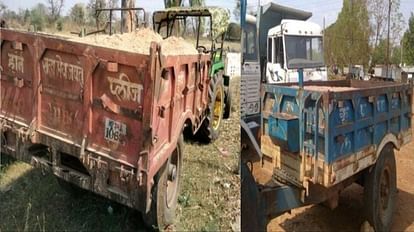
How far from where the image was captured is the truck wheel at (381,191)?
3.93ft

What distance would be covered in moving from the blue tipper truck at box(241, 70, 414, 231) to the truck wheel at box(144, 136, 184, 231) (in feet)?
1.48

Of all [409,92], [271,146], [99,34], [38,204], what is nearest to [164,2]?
[99,34]

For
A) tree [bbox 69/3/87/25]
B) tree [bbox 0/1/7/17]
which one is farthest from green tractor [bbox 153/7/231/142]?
tree [bbox 0/1/7/17]

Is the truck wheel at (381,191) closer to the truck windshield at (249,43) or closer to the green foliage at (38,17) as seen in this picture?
the truck windshield at (249,43)

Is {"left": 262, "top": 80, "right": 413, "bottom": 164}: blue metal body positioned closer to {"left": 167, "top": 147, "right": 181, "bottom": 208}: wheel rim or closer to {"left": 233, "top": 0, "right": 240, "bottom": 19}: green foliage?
{"left": 233, "top": 0, "right": 240, "bottom": 19}: green foliage

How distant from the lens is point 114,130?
4.45 feet

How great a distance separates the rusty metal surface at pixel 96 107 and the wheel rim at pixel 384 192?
0.74 metres

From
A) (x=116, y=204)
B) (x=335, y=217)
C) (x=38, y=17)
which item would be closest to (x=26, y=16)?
(x=38, y=17)

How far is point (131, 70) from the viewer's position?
1264 mm

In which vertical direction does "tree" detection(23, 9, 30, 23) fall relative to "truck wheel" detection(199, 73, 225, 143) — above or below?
above

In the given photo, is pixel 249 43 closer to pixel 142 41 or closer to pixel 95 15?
pixel 142 41

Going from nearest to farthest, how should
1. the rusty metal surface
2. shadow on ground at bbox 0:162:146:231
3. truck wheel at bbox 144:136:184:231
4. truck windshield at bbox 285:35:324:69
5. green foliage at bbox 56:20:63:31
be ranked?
truck windshield at bbox 285:35:324:69 → the rusty metal surface → truck wheel at bbox 144:136:184:231 → shadow on ground at bbox 0:162:146:231 → green foliage at bbox 56:20:63:31

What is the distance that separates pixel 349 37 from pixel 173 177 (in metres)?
0.90

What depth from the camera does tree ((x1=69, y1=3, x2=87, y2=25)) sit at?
6.01 feet
